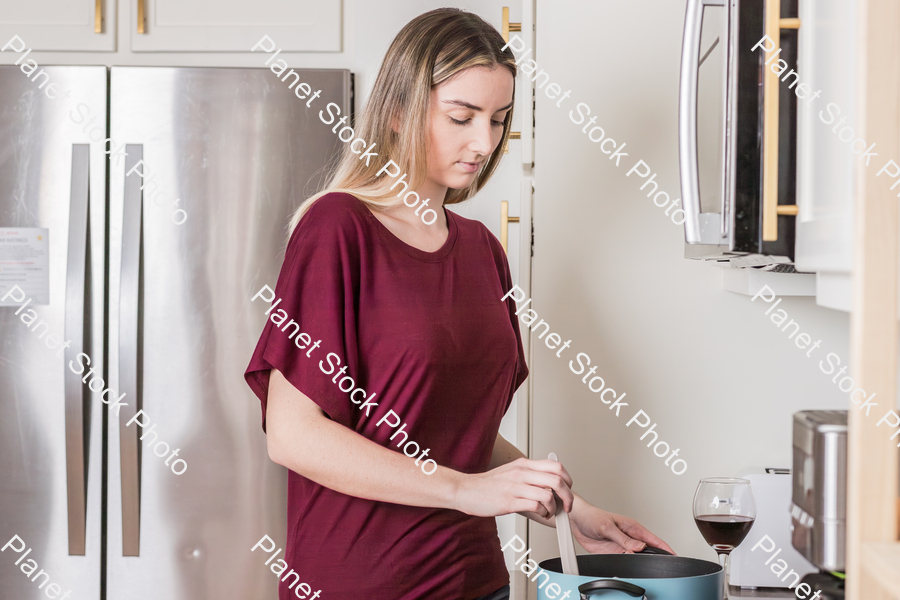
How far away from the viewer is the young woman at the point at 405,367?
2.76ft

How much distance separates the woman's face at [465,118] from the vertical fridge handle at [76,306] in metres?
1.06

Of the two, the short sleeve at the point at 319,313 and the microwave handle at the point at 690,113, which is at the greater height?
the microwave handle at the point at 690,113

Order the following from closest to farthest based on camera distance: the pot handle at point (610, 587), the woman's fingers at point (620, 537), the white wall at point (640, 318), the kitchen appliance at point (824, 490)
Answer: the kitchen appliance at point (824, 490) < the pot handle at point (610, 587) < the woman's fingers at point (620, 537) < the white wall at point (640, 318)

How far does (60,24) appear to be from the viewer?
1.82 meters

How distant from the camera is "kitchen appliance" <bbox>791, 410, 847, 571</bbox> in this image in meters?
0.52

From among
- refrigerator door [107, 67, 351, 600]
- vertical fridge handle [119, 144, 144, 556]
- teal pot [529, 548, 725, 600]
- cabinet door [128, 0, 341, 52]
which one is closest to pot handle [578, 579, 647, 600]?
teal pot [529, 548, 725, 600]

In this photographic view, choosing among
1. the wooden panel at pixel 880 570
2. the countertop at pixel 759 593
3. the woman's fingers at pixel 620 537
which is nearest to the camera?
the wooden panel at pixel 880 570

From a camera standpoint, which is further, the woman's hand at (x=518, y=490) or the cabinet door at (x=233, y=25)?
the cabinet door at (x=233, y=25)

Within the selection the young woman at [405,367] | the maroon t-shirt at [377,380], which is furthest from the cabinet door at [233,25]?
the maroon t-shirt at [377,380]

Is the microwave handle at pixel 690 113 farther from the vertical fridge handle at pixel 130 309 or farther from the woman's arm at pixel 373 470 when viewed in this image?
the vertical fridge handle at pixel 130 309

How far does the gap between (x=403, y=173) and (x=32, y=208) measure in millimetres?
1156

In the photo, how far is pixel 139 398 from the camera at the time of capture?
1.73 metres

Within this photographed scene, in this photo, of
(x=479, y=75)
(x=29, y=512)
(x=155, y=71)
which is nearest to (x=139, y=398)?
(x=29, y=512)

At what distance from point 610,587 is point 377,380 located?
356 millimetres
